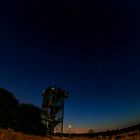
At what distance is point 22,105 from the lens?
33469 mm

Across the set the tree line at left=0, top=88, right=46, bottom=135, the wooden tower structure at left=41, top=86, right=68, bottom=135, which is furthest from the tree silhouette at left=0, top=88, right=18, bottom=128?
the wooden tower structure at left=41, top=86, right=68, bottom=135

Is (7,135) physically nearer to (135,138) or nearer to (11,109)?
(135,138)

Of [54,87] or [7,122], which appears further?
[54,87]

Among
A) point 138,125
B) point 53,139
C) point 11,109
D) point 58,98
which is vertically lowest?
point 53,139

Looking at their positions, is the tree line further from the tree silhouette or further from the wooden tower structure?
the wooden tower structure

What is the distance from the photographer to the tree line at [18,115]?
2961cm

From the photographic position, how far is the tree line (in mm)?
29609

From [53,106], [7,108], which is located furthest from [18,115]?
[53,106]

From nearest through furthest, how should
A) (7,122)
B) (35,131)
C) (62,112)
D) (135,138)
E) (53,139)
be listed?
(135,138) → (53,139) → (7,122) → (35,131) → (62,112)

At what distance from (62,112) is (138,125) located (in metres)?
25.0

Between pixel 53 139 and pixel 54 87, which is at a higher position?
pixel 54 87

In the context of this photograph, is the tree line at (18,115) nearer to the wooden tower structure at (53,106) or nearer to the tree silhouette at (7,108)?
the tree silhouette at (7,108)

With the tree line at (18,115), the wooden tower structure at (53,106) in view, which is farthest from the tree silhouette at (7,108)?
the wooden tower structure at (53,106)

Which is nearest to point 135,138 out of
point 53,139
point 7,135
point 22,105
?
point 53,139
